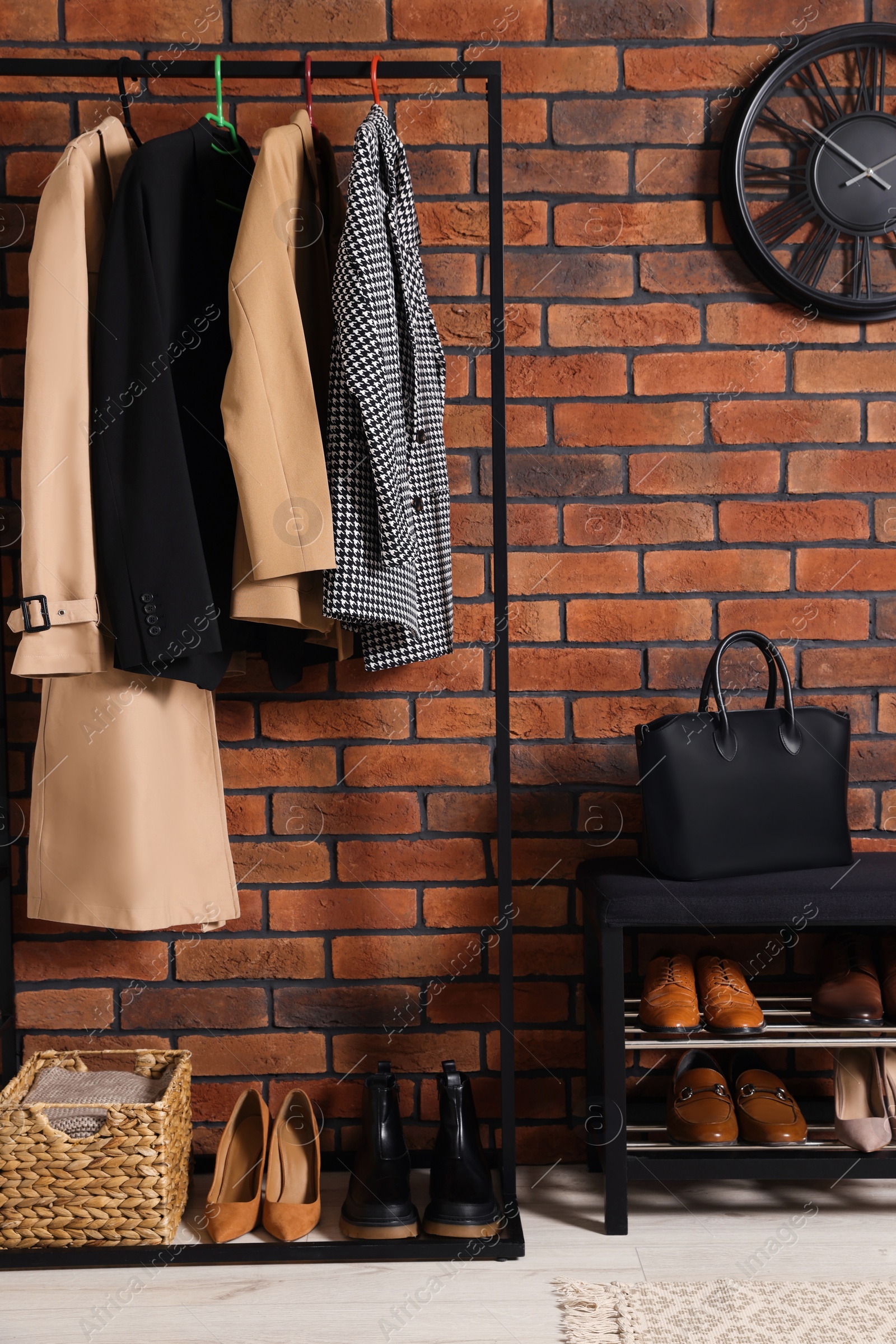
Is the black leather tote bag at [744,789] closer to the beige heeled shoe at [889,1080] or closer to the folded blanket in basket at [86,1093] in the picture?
the beige heeled shoe at [889,1080]

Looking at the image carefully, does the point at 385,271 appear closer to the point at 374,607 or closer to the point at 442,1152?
the point at 374,607

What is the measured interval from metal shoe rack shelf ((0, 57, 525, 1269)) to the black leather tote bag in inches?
9.4

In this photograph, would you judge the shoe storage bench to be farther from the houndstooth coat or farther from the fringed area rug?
the houndstooth coat

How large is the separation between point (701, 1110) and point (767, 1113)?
11 centimetres

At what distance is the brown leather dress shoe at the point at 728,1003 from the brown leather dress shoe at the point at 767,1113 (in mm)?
96

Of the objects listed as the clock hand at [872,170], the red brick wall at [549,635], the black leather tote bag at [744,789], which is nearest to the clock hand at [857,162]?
the clock hand at [872,170]

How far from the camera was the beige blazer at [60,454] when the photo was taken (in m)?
1.29

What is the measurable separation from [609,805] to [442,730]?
1.06 ft

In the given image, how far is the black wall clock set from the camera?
165cm

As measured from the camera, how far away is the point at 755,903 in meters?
1.41

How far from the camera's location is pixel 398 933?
1732mm

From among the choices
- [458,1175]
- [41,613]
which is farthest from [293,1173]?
[41,613]

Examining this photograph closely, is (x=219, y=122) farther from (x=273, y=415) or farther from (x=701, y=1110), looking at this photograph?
(x=701, y=1110)

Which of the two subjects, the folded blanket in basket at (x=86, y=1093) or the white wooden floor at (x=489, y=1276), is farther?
the folded blanket in basket at (x=86, y=1093)
